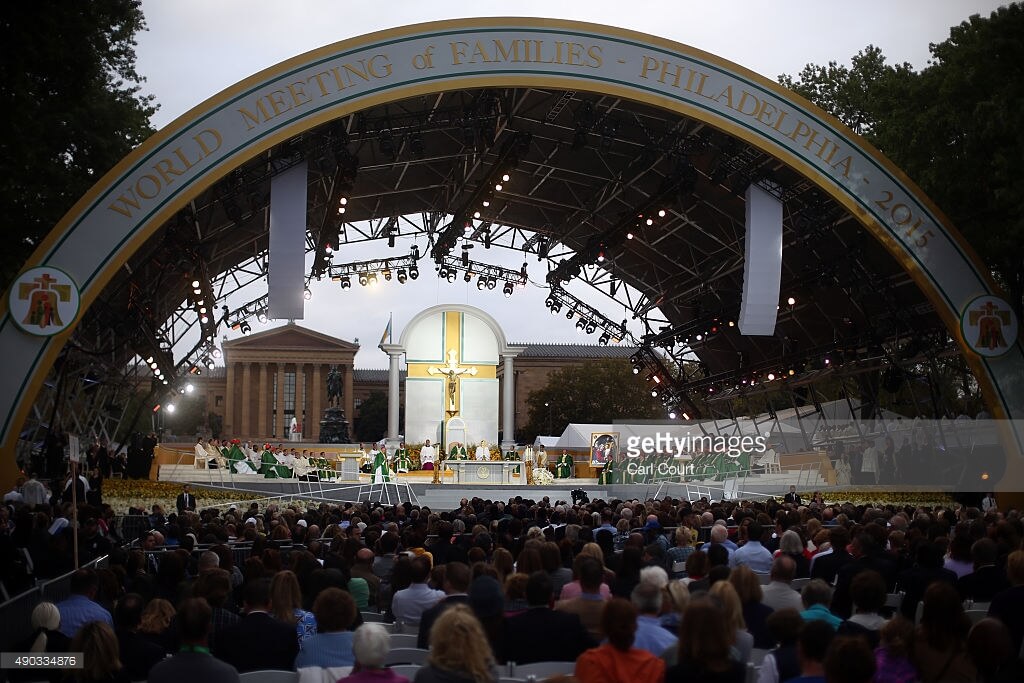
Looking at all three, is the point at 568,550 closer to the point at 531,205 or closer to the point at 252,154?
the point at 252,154

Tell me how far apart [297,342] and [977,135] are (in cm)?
7277

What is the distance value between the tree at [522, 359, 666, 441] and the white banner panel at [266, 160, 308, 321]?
4506 cm

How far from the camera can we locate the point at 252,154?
19.6 metres

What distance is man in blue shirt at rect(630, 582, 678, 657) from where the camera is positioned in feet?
19.6

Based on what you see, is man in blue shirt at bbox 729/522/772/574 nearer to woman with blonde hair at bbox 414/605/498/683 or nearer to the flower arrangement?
woman with blonde hair at bbox 414/605/498/683

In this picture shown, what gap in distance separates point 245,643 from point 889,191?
18759mm

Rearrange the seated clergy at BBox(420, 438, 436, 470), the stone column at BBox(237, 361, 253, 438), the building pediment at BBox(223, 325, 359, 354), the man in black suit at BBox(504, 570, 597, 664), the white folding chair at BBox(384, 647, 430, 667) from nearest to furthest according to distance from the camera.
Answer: the white folding chair at BBox(384, 647, 430, 667)
the man in black suit at BBox(504, 570, 597, 664)
the seated clergy at BBox(420, 438, 436, 470)
the stone column at BBox(237, 361, 253, 438)
the building pediment at BBox(223, 325, 359, 354)

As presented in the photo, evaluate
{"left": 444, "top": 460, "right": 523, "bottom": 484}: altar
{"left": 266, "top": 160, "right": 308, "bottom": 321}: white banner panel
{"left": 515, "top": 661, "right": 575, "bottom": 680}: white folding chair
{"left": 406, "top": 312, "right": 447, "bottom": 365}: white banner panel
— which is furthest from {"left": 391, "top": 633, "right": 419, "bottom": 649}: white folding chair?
{"left": 406, "top": 312, "right": 447, "bottom": 365}: white banner panel

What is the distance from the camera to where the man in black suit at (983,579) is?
26.2 feet

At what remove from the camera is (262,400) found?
87750 mm

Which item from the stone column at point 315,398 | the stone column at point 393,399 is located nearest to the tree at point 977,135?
the stone column at point 393,399

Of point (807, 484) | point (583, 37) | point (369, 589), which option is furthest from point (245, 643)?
point (807, 484)

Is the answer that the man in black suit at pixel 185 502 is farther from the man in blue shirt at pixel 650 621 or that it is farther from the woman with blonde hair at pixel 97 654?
the man in blue shirt at pixel 650 621

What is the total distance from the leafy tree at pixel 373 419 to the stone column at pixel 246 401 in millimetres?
9528
